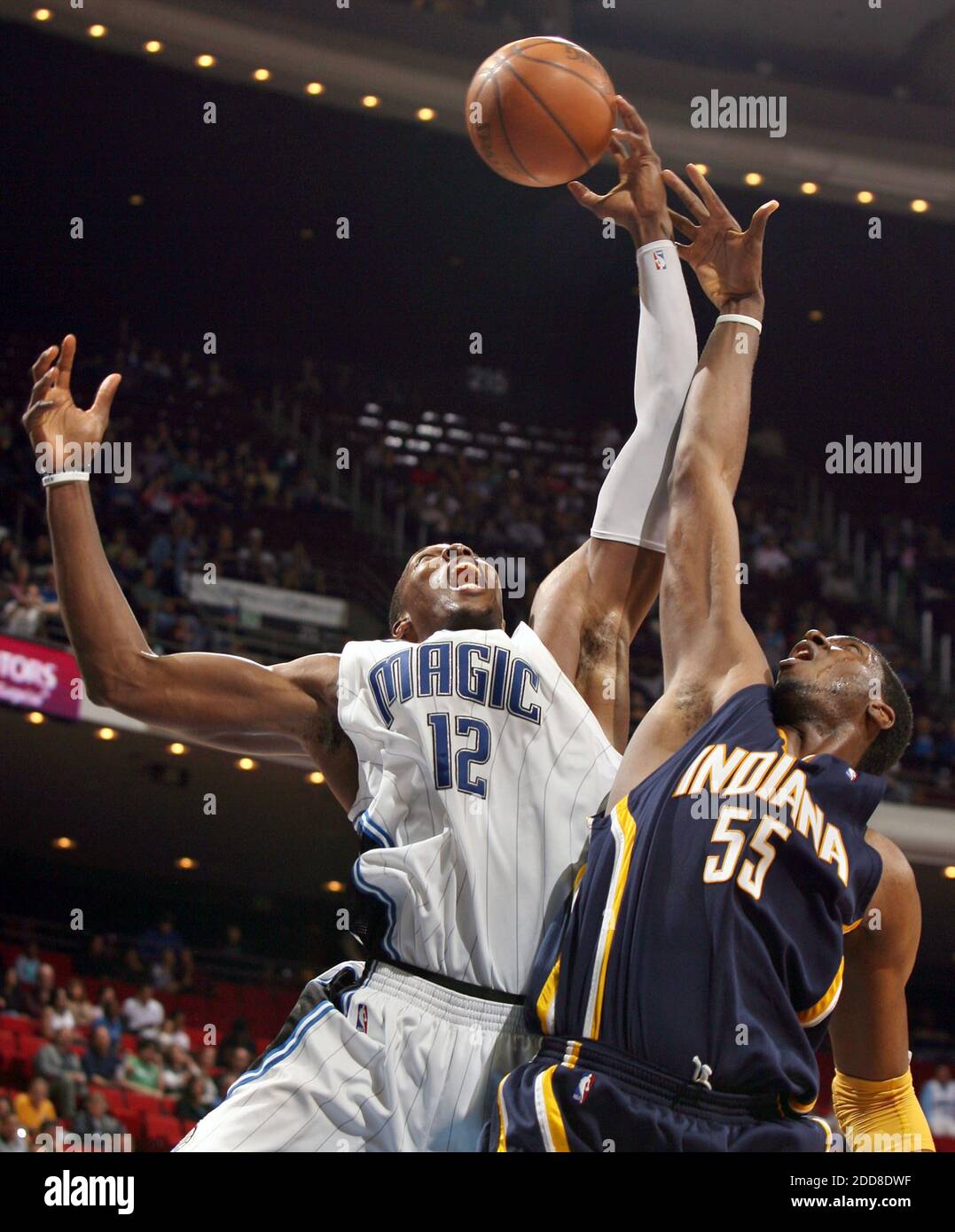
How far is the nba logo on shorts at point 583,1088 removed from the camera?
7.83 feet

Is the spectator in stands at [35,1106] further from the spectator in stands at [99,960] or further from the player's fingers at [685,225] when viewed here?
the player's fingers at [685,225]

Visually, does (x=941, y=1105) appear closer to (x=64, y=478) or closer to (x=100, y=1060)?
(x=100, y=1060)

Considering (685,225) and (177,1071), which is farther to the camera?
(177,1071)

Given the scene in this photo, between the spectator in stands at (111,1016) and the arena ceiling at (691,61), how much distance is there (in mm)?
8365

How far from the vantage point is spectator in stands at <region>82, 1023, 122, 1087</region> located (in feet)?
28.2

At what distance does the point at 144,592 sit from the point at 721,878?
8716 millimetres

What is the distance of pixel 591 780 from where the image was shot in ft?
9.52

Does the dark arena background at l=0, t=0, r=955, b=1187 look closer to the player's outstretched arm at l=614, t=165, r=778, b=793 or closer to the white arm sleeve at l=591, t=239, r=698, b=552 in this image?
the white arm sleeve at l=591, t=239, r=698, b=552

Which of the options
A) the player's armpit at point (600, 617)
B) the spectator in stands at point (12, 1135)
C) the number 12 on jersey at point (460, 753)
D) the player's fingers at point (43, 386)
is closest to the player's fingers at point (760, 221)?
the player's armpit at point (600, 617)

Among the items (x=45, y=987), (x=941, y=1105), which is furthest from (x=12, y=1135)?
(x=941, y=1105)

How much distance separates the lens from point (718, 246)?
11.4ft

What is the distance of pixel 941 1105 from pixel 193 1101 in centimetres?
521

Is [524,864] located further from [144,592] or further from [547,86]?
[144,592]

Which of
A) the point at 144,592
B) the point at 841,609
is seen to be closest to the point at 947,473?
the point at 841,609
